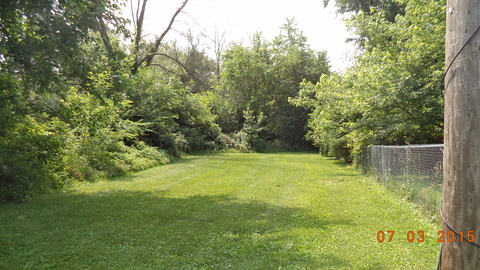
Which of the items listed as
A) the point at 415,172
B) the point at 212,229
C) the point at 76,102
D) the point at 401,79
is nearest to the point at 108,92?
the point at 76,102

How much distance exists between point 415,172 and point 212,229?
4604 millimetres

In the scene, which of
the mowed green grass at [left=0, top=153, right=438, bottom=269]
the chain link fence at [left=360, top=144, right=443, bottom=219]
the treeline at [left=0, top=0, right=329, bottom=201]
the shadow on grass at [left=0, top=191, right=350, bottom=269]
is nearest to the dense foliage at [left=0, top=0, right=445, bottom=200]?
the treeline at [left=0, top=0, right=329, bottom=201]

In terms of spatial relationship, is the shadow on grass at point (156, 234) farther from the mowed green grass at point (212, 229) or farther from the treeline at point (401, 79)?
the treeline at point (401, 79)

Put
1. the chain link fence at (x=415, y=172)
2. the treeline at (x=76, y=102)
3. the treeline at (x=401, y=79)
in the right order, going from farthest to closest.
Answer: the treeline at (x=401, y=79) → the treeline at (x=76, y=102) → the chain link fence at (x=415, y=172)

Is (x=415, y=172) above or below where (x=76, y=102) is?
below

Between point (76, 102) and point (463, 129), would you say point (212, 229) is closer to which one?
point (463, 129)

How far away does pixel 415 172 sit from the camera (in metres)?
7.32

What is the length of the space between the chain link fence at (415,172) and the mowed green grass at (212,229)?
32cm

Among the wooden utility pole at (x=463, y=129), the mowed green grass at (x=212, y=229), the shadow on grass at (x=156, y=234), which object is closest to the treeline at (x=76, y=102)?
the mowed green grass at (x=212, y=229)

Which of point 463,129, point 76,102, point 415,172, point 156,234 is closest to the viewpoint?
point 463,129

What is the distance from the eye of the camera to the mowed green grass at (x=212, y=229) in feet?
14.4

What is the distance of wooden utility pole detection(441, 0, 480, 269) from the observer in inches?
106

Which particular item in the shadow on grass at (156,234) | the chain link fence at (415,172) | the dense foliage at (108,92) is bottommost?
the shadow on grass at (156,234)

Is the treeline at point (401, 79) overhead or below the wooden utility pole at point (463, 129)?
overhead
